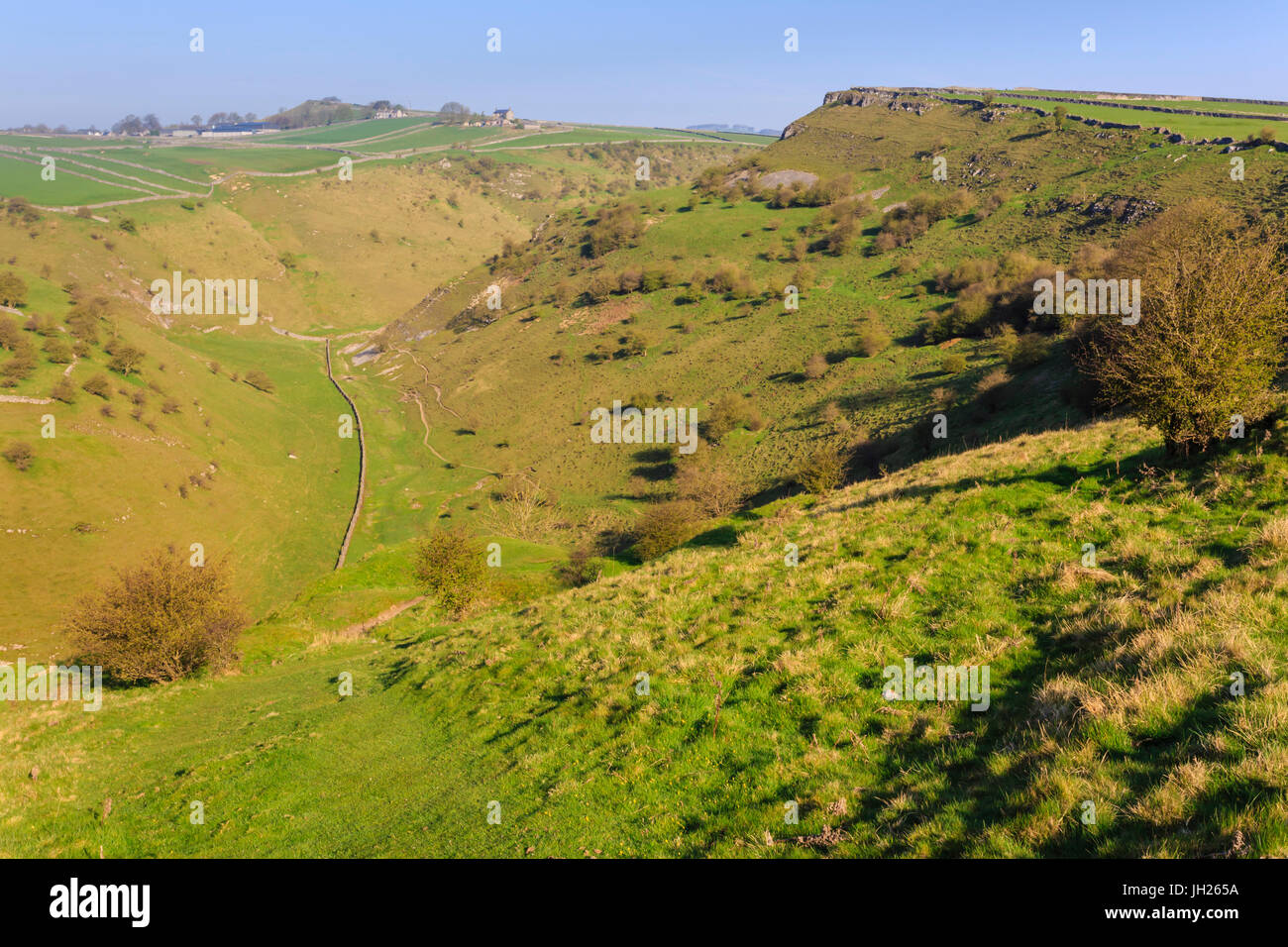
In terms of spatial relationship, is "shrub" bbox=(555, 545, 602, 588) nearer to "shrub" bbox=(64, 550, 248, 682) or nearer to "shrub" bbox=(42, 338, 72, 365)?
"shrub" bbox=(64, 550, 248, 682)

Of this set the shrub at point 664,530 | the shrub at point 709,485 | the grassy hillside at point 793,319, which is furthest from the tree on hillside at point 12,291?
the shrub at point 664,530

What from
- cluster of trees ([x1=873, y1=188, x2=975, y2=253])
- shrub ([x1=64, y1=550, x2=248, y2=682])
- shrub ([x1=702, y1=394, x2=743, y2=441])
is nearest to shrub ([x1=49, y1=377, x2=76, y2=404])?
shrub ([x1=64, y1=550, x2=248, y2=682])

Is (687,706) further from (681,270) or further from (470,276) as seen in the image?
(470,276)

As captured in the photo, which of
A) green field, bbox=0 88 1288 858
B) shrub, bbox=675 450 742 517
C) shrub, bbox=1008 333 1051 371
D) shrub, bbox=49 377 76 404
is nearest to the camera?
green field, bbox=0 88 1288 858

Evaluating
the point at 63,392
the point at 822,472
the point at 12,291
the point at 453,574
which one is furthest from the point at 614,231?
the point at 453,574

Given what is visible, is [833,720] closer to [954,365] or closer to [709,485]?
[709,485]

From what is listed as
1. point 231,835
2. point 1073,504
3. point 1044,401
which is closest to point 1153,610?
point 1073,504

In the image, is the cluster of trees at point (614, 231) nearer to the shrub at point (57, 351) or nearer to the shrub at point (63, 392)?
the shrub at point (57, 351)
